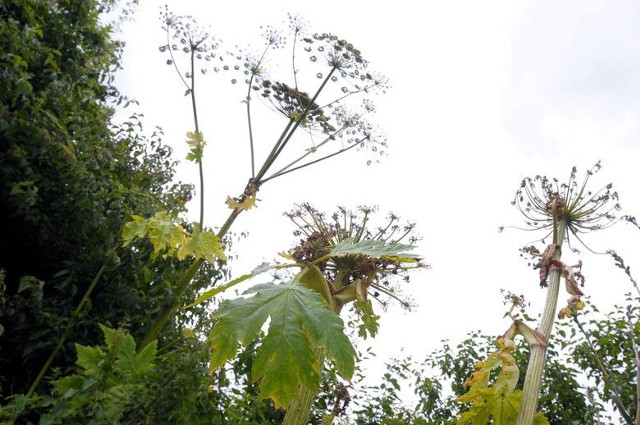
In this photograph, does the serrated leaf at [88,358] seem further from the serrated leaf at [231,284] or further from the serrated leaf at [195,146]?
the serrated leaf at [195,146]

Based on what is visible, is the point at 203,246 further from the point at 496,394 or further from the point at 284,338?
the point at 496,394

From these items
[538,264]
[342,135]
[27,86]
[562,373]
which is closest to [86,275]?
[27,86]

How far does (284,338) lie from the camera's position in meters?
1.45

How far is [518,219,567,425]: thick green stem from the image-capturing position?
1.70 meters

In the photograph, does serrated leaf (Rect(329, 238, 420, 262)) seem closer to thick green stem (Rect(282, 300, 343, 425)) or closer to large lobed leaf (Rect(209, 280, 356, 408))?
large lobed leaf (Rect(209, 280, 356, 408))

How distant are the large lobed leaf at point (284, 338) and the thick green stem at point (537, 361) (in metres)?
0.66

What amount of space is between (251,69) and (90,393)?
6.50 feet

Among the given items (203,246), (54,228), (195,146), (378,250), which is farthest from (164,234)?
(54,228)

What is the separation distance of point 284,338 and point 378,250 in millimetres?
471

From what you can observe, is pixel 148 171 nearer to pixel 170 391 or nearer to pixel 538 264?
pixel 170 391

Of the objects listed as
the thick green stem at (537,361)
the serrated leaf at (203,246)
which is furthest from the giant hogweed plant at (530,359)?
the serrated leaf at (203,246)

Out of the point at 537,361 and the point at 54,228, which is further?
the point at 54,228

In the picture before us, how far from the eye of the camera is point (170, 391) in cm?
229

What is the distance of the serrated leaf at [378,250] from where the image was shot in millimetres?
1677
